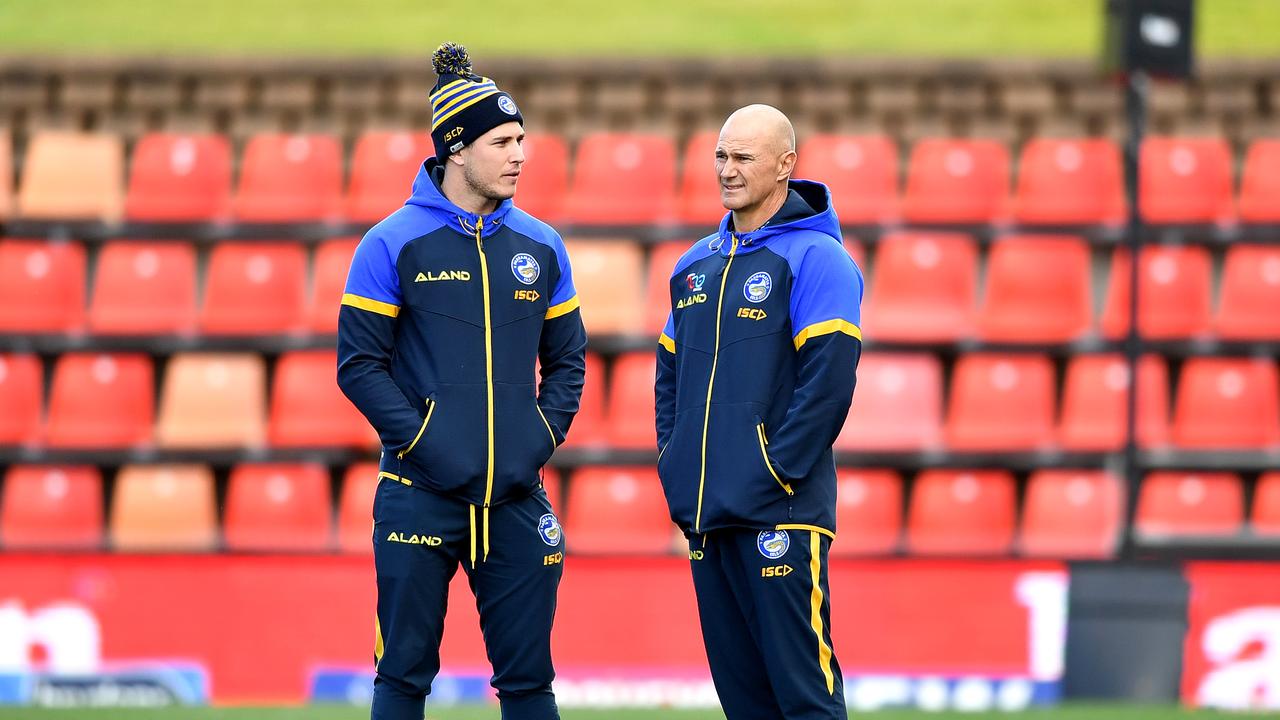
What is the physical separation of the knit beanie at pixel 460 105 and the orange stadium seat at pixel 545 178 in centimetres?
537

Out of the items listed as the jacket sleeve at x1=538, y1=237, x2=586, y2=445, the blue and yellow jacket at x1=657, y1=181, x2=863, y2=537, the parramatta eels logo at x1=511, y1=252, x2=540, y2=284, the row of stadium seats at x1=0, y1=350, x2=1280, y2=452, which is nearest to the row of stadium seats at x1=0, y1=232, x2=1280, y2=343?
the row of stadium seats at x1=0, y1=350, x2=1280, y2=452

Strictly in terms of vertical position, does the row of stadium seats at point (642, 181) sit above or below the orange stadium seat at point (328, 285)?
above

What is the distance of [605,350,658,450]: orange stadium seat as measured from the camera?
9.04 metres

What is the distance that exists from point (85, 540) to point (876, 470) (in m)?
4.39

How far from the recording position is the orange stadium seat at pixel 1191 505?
28.7 ft

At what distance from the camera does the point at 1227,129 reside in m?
10.8

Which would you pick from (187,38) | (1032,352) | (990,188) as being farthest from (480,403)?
(187,38)

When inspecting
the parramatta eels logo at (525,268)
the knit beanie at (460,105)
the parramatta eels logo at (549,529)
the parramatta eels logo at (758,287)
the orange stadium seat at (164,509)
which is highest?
the knit beanie at (460,105)

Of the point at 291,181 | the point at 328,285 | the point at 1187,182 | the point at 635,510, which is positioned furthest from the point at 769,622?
the point at 1187,182

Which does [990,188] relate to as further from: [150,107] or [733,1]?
[150,107]

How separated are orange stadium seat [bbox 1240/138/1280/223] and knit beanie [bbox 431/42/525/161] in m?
6.78

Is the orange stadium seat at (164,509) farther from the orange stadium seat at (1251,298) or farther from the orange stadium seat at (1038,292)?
the orange stadium seat at (1251,298)

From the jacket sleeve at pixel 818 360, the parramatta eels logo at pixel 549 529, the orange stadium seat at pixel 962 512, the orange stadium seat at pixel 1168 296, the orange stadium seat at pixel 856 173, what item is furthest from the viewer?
the orange stadium seat at pixel 856 173

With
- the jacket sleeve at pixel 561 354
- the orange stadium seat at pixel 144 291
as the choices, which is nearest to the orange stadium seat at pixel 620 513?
the orange stadium seat at pixel 144 291
